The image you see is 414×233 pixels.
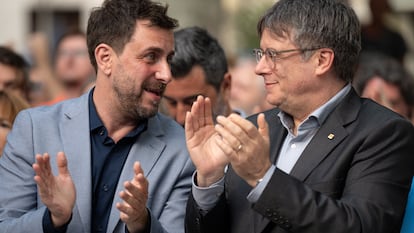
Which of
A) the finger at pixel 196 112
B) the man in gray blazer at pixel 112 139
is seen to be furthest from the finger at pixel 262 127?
the man in gray blazer at pixel 112 139

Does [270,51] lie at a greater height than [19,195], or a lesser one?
greater

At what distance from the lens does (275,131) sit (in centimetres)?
536

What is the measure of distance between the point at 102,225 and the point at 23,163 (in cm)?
52

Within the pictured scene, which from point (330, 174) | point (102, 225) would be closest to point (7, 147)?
point (102, 225)

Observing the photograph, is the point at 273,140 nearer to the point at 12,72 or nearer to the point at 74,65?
the point at 12,72

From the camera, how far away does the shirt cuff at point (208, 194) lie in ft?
16.8

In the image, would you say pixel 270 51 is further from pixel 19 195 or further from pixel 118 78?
pixel 19 195

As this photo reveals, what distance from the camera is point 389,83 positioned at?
8.73m

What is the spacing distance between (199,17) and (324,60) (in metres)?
11.7

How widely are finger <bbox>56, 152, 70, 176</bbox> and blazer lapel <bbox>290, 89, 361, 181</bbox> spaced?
3.50ft

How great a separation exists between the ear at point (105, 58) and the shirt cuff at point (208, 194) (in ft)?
3.06

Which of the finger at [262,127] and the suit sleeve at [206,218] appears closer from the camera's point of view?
the finger at [262,127]

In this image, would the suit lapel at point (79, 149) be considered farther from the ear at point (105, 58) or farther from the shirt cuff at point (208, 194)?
the shirt cuff at point (208, 194)

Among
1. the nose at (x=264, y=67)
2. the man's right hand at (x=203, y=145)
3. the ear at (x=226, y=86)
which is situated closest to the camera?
the man's right hand at (x=203, y=145)
